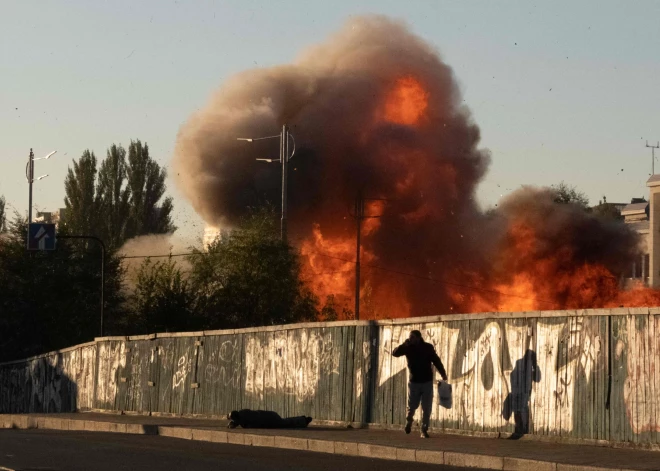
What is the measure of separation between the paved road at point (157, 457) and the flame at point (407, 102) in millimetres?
49956

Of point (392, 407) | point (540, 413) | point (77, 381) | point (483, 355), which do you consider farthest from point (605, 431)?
point (77, 381)

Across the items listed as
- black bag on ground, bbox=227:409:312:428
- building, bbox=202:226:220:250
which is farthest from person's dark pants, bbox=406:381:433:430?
building, bbox=202:226:220:250

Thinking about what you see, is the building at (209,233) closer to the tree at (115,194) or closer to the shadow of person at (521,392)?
the tree at (115,194)

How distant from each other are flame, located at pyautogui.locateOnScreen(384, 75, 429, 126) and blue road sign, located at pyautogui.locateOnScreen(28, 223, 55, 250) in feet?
101

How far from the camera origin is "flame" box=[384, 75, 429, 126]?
67.1 m

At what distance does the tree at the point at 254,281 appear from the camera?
5559 cm

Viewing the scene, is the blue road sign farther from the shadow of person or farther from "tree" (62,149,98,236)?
"tree" (62,149,98,236)

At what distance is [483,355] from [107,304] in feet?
126

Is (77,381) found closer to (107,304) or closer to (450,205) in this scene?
(107,304)

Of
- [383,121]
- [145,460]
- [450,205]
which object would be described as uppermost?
[383,121]

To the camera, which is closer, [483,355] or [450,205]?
[483,355]

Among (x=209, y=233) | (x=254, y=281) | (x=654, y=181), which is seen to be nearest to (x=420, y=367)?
(x=254, y=281)

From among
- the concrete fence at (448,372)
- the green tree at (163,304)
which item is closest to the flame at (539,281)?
the green tree at (163,304)

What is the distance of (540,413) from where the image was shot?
16.8 meters
